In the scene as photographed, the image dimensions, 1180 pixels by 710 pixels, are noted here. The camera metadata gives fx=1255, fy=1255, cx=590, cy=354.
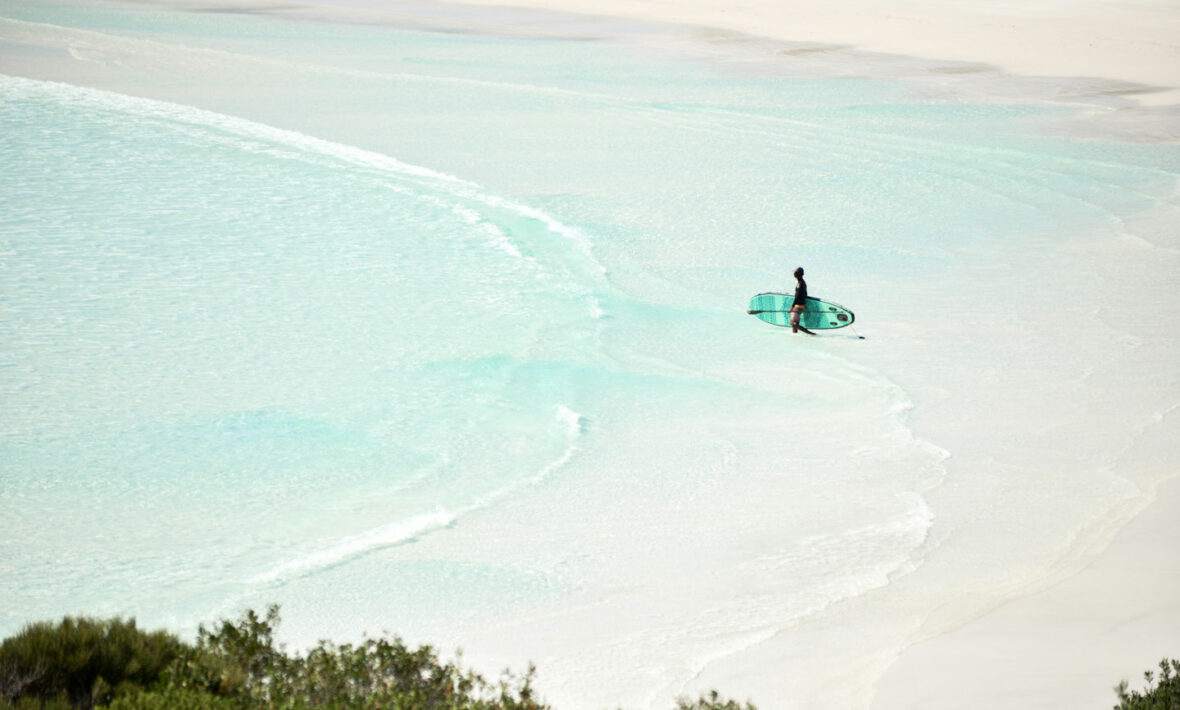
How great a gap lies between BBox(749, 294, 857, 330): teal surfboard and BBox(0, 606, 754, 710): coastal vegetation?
12.1 meters

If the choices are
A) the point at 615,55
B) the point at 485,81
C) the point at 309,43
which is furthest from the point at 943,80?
the point at 309,43

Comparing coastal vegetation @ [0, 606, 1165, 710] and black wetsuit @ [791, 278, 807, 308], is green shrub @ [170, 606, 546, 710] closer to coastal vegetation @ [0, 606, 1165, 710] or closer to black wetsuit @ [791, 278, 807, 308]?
coastal vegetation @ [0, 606, 1165, 710]

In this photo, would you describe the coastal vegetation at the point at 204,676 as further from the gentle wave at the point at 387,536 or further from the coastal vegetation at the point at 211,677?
the gentle wave at the point at 387,536

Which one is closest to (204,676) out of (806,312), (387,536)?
(387,536)

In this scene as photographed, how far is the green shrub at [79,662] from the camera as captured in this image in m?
5.75

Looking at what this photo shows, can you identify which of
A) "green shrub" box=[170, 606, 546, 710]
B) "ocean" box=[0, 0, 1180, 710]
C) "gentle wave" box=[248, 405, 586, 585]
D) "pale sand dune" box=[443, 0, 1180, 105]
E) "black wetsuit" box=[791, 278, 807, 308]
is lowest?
"gentle wave" box=[248, 405, 586, 585]

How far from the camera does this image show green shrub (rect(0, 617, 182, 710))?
575 cm

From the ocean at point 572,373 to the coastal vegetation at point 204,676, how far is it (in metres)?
3.02

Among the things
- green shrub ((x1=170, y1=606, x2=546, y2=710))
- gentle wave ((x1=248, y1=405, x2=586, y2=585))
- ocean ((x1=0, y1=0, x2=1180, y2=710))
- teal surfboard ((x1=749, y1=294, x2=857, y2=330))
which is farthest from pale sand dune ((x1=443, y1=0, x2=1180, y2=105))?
green shrub ((x1=170, y1=606, x2=546, y2=710))

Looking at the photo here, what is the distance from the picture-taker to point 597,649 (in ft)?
32.7

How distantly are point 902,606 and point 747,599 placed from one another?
1297mm

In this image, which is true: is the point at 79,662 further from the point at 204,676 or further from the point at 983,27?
the point at 983,27

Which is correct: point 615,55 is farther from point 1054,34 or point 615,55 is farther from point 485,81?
point 1054,34

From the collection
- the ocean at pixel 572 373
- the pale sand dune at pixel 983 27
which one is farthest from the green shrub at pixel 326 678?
the pale sand dune at pixel 983 27
